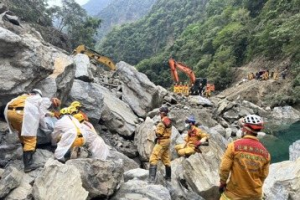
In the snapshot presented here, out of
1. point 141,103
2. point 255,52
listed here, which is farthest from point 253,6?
point 141,103

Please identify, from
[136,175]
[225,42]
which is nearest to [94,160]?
[136,175]

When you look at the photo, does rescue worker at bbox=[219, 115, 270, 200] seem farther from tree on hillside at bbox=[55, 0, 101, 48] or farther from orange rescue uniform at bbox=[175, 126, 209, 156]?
tree on hillside at bbox=[55, 0, 101, 48]

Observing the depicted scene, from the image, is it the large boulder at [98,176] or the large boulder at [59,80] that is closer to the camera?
the large boulder at [98,176]

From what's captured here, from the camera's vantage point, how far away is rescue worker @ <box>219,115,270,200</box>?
202 inches

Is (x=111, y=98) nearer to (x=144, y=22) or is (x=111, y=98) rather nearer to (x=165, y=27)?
(x=165, y=27)

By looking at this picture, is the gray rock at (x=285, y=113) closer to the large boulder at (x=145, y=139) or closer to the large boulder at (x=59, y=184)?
the large boulder at (x=145, y=139)

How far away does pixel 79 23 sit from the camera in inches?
2215

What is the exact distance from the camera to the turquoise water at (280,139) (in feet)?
59.3

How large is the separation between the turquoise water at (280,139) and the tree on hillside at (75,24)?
117 ft

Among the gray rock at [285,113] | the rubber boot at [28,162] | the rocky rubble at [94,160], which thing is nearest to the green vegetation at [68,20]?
the gray rock at [285,113]

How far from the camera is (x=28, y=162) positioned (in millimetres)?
7145

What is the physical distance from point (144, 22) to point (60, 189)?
118m

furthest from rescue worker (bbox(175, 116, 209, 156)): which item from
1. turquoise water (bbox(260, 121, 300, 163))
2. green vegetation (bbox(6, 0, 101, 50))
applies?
green vegetation (bbox(6, 0, 101, 50))

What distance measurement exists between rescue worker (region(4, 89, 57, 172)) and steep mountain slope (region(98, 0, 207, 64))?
3454 inches
